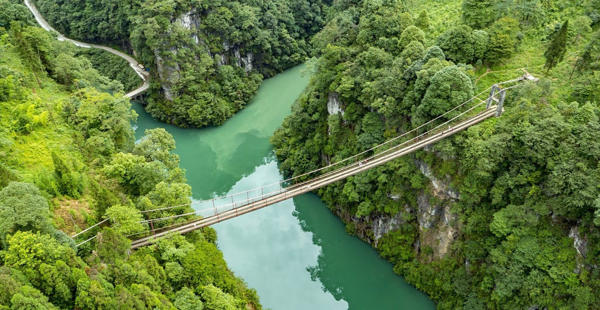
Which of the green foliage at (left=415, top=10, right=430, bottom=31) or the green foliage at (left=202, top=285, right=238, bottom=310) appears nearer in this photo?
the green foliage at (left=202, top=285, right=238, bottom=310)

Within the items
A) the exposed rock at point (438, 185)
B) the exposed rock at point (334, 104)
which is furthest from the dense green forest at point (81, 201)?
the exposed rock at point (334, 104)

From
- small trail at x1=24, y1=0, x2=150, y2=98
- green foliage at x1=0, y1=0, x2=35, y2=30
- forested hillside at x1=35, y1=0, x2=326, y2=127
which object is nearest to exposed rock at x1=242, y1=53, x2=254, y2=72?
forested hillside at x1=35, y1=0, x2=326, y2=127

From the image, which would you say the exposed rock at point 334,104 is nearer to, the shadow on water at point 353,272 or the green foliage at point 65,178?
the shadow on water at point 353,272

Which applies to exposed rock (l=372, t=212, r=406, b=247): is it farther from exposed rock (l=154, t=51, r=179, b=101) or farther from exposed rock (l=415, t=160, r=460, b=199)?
exposed rock (l=154, t=51, r=179, b=101)

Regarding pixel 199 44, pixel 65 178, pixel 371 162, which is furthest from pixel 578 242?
pixel 199 44

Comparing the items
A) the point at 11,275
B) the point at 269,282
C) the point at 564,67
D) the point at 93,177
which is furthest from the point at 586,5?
the point at 11,275

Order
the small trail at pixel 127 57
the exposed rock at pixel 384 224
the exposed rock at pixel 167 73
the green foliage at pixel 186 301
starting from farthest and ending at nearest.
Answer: the small trail at pixel 127 57
the exposed rock at pixel 167 73
the exposed rock at pixel 384 224
the green foliage at pixel 186 301
